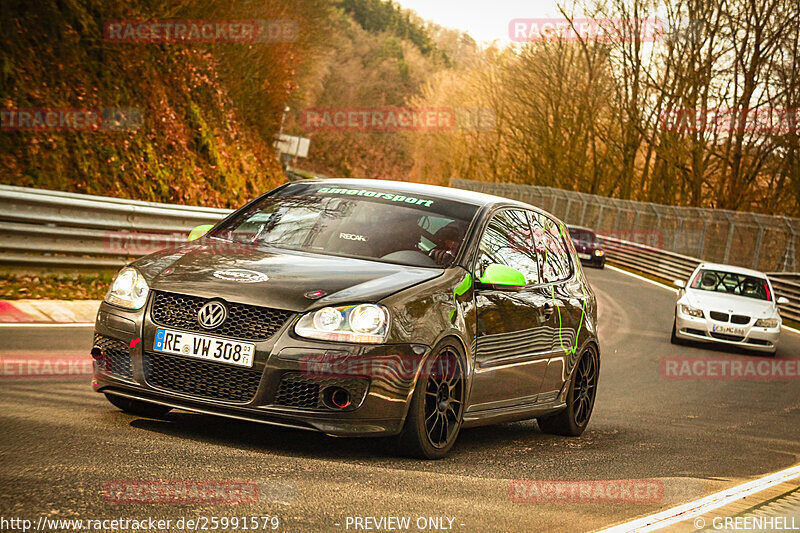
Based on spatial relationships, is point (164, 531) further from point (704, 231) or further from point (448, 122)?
point (448, 122)

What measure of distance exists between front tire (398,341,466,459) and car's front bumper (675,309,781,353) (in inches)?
552

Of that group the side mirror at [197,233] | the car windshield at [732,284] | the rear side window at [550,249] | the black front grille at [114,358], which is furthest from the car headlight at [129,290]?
the car windshield at [732,284]

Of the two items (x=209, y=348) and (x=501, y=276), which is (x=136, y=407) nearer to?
(x=209, y=348)

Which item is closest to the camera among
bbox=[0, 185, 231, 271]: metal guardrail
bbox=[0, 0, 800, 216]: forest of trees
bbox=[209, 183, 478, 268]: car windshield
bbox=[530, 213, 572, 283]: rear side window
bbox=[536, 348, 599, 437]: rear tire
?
bbox=[209, 183, 478, 268]: car windshield

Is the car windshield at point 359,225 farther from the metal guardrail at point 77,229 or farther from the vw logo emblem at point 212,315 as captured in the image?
the metal guardrail at point 77,229

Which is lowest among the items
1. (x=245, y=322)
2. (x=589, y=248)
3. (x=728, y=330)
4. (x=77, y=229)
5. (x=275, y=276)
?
(x=589, y=248)

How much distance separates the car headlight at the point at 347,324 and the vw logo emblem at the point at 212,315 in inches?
15.3

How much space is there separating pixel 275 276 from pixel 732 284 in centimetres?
1667

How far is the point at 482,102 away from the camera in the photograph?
3054 inches

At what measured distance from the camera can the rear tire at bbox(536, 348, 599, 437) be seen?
8438 mm

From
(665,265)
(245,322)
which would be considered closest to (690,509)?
(245,322)

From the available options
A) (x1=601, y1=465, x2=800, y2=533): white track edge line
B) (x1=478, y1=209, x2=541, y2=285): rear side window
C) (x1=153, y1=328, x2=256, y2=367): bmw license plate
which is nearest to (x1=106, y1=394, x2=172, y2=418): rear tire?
(x1=153, y1=328, x2=256, y2=367): bmw license plate

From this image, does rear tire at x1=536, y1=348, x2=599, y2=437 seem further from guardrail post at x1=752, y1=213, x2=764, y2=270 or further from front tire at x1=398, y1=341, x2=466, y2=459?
guardrail post at x1=752, y1=213, x2=764, y2=270

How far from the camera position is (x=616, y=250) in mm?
46875
